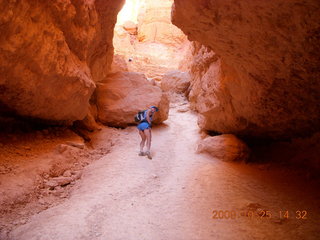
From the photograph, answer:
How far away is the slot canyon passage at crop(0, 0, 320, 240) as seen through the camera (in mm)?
2947

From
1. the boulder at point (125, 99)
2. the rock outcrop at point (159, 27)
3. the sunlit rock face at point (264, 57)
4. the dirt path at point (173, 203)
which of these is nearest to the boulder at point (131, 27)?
the rock outcrop at point (159, 27)

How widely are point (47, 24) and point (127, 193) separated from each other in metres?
3.04

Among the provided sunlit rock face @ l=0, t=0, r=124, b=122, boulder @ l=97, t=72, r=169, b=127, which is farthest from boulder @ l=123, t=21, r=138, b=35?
sunlit rock face @ l=0, t=0, r=124, b=122

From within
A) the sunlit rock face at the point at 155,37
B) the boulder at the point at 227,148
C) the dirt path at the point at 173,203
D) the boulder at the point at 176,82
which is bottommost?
the dirt path at the point at 173,203

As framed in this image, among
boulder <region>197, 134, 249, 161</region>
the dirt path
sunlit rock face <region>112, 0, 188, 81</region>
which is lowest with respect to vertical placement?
the dirt path

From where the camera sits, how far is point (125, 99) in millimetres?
8234

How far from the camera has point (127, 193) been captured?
3.99m

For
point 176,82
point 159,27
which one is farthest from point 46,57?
point 159,27

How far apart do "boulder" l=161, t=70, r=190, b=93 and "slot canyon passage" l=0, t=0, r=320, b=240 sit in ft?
19.6

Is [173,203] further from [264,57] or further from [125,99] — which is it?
[125,99]

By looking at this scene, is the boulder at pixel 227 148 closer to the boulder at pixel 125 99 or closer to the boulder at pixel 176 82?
the boulder at pixel 125 99

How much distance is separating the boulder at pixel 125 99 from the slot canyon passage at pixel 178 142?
46.1 inches

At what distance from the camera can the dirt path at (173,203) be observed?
290 centimetres

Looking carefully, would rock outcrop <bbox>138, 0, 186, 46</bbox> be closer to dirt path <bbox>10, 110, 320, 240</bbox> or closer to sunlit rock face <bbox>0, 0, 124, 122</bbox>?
sunlit rock face <bbox>0, 0, 124, 122</bbox>
